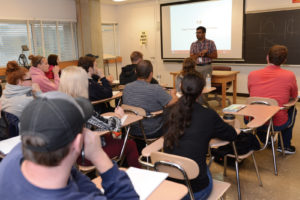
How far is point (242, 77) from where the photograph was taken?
22.9 feet

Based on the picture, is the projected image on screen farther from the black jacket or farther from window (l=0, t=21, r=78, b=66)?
the black jacket

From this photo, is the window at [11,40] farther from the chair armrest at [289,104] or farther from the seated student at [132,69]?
the chair armrest at [289,104]

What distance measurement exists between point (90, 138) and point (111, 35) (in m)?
8.83

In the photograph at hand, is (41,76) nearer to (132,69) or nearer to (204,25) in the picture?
(132,69)

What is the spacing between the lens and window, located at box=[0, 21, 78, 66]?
6.53 m

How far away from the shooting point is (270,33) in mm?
6246

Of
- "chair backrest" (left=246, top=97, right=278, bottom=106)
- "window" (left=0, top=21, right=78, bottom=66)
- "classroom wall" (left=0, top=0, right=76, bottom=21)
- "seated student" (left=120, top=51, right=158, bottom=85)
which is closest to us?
"chair backrest" (left=246, top=97, right=278, bottom=106)

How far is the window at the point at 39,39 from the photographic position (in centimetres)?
653

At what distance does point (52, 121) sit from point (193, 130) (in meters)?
1.25

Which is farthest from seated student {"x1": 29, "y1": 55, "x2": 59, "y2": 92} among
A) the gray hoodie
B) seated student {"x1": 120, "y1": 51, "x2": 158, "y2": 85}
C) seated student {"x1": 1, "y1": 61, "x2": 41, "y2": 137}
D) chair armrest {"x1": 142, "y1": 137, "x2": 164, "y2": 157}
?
chair armrest {"x1": 142, "y1": 137, "x2": 164, "y2": 157}

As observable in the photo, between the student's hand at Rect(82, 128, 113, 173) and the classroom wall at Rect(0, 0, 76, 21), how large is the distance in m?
6.49

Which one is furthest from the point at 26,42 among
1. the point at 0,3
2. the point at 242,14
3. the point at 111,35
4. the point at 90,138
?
the point at 90,138

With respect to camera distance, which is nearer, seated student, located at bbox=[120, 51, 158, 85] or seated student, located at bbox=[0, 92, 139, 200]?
seated student, located at bbox=[0, 92, 139, 200]

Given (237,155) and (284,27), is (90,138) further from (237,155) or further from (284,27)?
(284,27)
